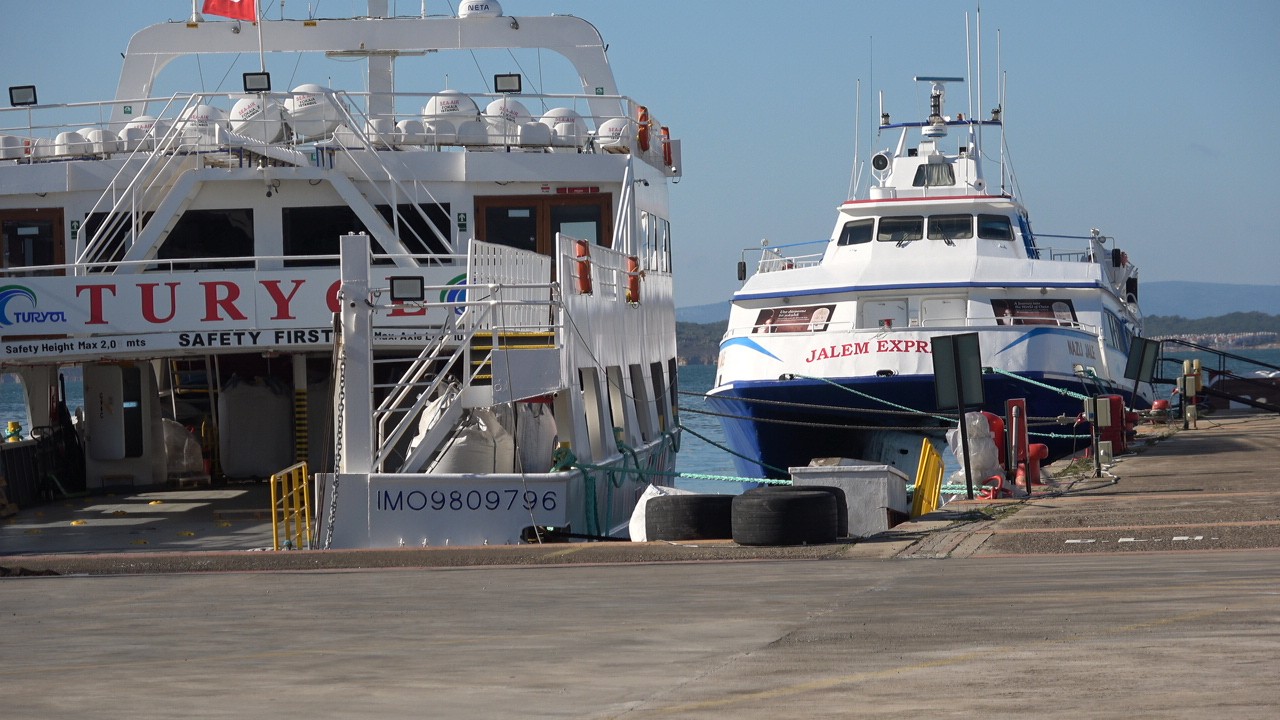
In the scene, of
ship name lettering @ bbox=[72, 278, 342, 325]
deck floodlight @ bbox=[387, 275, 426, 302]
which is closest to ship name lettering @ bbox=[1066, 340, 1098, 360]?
ship name lettering @ bbox=[72, 278, 342, 325]

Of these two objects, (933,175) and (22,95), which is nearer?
(22,95)

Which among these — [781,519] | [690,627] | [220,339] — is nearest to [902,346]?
[220,339]

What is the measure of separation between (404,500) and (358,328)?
1.58 m

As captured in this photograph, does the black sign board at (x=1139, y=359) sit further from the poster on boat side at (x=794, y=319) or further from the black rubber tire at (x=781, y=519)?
the black rubber tire at (x=781, y=519)

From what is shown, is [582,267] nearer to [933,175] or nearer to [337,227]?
[337,227]

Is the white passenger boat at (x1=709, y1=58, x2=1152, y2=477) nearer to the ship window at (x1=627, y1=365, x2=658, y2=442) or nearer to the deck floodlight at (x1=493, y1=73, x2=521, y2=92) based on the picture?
the ship window at (x1=627, y1=365, x2=658, y2=442)

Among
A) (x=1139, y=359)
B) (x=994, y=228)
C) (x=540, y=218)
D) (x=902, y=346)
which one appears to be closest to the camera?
(x=540, y=218)

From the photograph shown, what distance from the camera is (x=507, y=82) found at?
71.5ft

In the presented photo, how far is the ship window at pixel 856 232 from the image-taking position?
27969 millimetres

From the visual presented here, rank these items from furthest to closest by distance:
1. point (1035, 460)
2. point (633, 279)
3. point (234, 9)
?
point (234, 9), point (633, 279), point (1035, 460)

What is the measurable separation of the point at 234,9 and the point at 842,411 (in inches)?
438

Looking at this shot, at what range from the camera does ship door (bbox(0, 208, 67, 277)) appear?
20109mm

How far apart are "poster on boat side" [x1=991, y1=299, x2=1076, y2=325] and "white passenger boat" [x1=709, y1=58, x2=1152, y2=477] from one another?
2 cm

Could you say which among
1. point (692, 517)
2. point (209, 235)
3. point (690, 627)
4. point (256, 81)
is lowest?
point (692, 517)
